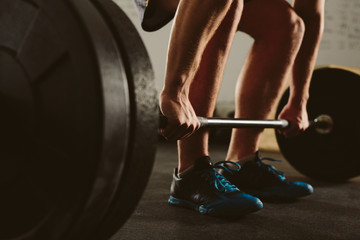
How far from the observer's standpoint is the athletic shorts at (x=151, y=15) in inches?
40.3

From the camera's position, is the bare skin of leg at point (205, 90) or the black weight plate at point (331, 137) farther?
the black weight plate at point (331, 137)

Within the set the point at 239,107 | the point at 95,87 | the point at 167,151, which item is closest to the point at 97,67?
the point at 95,87

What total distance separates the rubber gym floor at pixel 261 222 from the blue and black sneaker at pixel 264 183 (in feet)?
0.12

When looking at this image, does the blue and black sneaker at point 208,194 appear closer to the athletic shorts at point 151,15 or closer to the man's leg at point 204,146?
the man's leg at point 204,146

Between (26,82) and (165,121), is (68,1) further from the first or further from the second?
(165,121)

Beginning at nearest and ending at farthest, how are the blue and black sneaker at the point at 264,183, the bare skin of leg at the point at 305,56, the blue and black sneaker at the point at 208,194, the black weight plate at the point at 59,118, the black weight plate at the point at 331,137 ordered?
1. the black weight plate at the point at 59,118
2. the blue and black sneaker at the point at 208,194
3. the blue and black sneaker at the point at 264,183
4. the bare skin of leg at the point at 305,56
5. the black weight plate at the point at 331,137

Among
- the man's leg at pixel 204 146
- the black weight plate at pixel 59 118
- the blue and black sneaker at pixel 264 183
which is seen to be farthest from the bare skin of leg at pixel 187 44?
the blue and black sneaker at pixel 264 183

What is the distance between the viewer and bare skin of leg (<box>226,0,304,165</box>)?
3.91 feet

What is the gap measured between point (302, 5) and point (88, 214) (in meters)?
1.12

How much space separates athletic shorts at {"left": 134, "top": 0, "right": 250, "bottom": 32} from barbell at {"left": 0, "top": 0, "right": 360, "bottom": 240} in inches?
18.6

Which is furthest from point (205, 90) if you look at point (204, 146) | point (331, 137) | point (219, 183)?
point (331, 137)

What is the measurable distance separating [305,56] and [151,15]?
61 cm

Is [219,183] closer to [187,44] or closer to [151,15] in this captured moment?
[187,44]

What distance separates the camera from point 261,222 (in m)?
0.85
